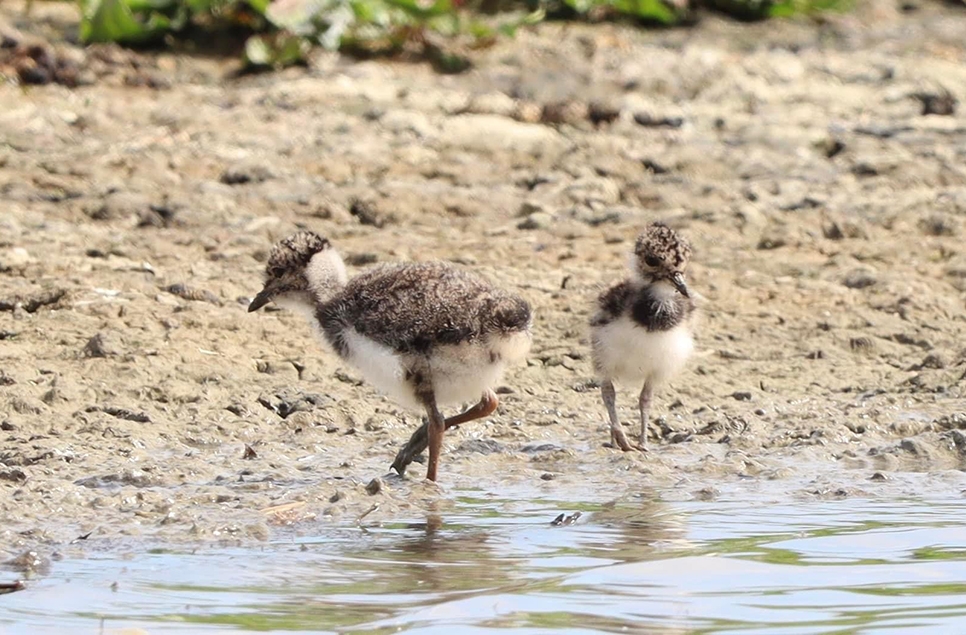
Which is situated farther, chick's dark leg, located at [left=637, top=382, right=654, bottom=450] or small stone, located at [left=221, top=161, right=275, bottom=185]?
small stone, located at [left=221, top=161, right=275, bottom=185]

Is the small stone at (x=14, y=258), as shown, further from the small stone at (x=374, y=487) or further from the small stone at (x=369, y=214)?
the small stone at (x=374, y=487)

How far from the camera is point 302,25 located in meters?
12.3

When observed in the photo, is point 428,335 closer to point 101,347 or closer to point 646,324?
point 646,324

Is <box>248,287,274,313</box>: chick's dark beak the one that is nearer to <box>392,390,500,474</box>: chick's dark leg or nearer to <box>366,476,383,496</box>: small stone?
<box>392,390,500,474</box>: chick's dark leg

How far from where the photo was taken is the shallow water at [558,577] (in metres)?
5.41

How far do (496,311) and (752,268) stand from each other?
327 cm

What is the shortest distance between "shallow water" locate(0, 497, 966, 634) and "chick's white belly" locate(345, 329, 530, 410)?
1.47ft

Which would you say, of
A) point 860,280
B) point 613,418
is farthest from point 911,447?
point 860,280

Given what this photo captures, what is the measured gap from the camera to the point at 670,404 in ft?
28.0

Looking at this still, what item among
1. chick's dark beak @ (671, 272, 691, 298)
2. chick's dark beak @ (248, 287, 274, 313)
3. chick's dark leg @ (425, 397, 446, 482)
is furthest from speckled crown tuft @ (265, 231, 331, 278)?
chick's dark beak @ (671, 272, 691, 298)

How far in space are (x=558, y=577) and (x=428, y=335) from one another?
1.32 m

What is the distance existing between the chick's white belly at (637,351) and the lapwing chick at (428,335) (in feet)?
2.60

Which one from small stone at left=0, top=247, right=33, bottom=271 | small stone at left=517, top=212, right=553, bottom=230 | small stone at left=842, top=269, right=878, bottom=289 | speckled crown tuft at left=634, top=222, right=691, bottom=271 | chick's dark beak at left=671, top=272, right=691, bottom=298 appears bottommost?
small stone at left=0, top=247, right=33, bottom=271

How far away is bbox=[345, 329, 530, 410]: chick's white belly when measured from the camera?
695 cm
